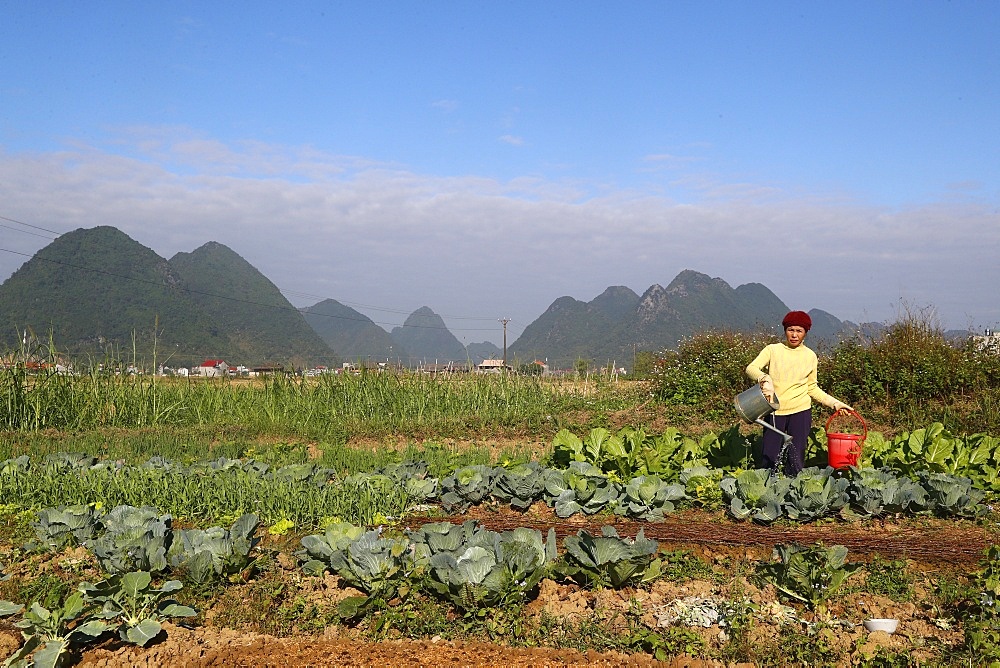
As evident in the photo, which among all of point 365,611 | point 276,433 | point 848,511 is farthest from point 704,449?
point 276,433

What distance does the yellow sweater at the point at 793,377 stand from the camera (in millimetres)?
5406

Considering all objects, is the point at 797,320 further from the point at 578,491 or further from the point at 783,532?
the point at 578,491

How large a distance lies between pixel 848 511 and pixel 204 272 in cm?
15484

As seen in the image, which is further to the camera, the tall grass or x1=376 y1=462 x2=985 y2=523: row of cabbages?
the tall grass

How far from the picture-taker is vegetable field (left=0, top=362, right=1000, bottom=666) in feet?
9.53

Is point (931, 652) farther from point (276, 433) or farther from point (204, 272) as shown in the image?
point (204, 272)

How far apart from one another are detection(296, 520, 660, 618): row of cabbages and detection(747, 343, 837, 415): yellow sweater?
2409 millimetres

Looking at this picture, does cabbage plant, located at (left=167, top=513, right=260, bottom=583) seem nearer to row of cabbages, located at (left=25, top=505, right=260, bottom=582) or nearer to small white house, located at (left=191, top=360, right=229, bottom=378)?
row of cabbages, located at (left=25, top=505, right=260, bottom=582)

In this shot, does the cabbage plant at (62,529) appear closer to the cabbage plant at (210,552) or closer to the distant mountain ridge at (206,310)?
the cabbage plant at (210,552)

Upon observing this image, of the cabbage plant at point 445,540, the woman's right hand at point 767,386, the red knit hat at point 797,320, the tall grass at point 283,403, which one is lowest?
the tall grass at point 283,403

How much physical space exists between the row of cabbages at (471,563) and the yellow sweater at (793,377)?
241 cm

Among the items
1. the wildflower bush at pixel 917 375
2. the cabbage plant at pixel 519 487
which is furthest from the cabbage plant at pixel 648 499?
the wildflower bush at pixel 917 375

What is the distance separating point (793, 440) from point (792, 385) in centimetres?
44

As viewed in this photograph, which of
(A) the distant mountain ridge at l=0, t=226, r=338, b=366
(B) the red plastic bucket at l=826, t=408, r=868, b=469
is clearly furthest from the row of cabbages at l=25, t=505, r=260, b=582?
(A) the distant mountain ridge at l=0, t=226, r=338, b=366
